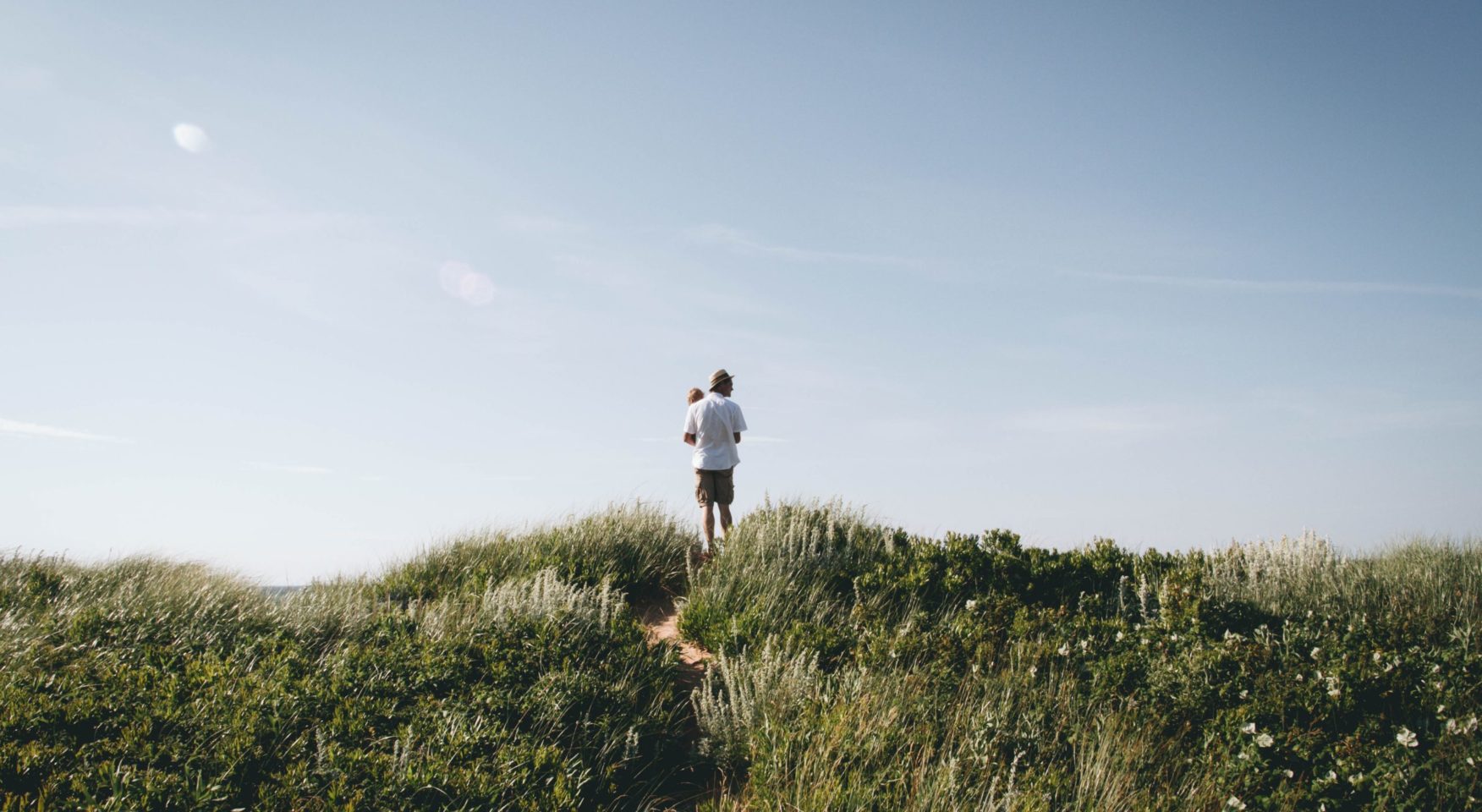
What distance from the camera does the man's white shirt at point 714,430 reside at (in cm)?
1092

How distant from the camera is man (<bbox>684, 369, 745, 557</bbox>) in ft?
35.9

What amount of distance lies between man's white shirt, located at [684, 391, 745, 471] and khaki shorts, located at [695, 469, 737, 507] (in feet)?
0.50

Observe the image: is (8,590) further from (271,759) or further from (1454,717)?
(1454,717)

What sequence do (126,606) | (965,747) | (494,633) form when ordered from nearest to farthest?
(965,747) < (494,633) < (126,606)

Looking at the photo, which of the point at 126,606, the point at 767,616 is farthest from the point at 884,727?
the point at 126,606

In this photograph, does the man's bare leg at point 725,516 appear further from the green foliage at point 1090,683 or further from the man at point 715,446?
the green foliage at point 1090,683

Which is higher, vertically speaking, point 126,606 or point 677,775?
point 126,606

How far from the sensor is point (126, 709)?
16.7ft

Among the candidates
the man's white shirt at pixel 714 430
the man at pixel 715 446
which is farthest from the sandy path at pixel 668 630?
the man's white shirt at pixel 714 430

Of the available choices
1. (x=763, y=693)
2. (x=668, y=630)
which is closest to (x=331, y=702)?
(x=763, y=693)

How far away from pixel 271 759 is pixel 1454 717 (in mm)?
7628

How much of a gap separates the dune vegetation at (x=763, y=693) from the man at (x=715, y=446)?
205cm

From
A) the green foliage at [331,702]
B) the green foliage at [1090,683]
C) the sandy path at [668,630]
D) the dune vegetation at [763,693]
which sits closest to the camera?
the green foliage at [331,702]

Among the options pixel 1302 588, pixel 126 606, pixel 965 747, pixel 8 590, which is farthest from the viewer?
pixel 1302 588
